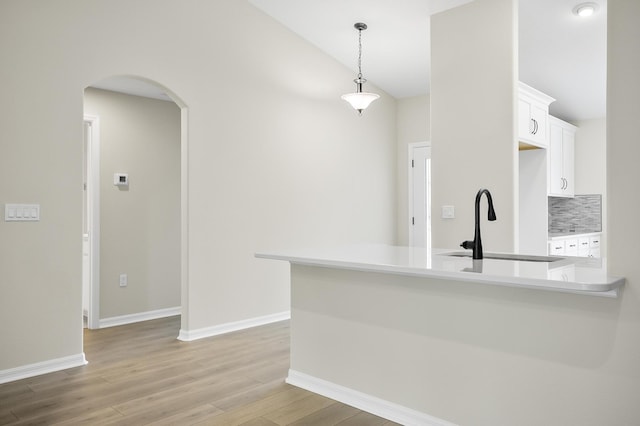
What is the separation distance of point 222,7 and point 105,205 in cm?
227

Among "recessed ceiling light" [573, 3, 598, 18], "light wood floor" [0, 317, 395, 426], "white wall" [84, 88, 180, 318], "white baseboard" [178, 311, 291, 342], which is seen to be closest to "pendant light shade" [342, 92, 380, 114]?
"recessed ceiling light" [573, 3, 598, 18]

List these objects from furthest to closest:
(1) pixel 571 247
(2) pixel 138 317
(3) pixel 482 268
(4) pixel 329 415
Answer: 1. (1) pixel 571 247
2. (2) pixel 138 317
3. (4) pixel 329 415
4. (3) pixel 482 268

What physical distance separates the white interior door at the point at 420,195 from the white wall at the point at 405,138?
70 mm

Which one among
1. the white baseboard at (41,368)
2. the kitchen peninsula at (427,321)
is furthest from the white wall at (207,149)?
the kitchen peninsula at (427,321)

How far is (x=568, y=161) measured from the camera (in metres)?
6.15

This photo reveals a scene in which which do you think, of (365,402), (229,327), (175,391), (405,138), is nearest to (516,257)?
(365,402)

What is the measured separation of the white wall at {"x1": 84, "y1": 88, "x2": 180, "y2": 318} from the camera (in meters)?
4.98

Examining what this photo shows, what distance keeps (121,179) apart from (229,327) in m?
1.91

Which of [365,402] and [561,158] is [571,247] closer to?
[561,158]

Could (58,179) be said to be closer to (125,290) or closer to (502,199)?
(125,290)

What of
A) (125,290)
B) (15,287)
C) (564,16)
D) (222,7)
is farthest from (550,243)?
(15,287)

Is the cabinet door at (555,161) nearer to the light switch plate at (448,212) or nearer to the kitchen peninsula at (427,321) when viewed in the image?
the light switch plate at (448,212)

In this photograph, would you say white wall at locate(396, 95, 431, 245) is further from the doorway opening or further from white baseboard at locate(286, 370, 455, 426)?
white baseboard at locate(286, 370, 455, 426)

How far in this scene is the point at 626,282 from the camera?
6.22 feet
